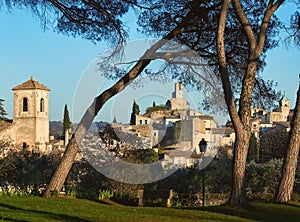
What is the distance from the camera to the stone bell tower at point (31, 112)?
5770 cm

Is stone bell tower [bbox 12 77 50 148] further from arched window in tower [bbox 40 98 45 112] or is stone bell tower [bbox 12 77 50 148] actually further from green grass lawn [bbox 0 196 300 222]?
green grass lawn [bbox 0 196 300 222]

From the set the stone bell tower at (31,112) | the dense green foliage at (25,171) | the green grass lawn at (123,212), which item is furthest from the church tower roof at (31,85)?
the green grass lawn at (123,212)

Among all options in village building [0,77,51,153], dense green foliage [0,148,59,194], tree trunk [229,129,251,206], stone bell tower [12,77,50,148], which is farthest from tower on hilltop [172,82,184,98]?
stone bell tower [12,77,50,148]

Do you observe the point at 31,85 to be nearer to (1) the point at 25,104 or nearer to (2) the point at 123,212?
(1) the point at 25,104

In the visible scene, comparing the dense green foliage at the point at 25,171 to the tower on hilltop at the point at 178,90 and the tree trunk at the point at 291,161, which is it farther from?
the tree trunk at the point at 291,161

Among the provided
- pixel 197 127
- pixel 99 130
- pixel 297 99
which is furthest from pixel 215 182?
pixel 99 130

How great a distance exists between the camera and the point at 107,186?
1484 centimetres

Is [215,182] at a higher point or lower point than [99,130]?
lower

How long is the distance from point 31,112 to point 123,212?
5300cm

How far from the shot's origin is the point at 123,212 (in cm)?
921

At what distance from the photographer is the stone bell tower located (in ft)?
189

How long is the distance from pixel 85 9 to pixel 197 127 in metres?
5.13

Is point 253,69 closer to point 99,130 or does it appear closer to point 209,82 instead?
point 209,82

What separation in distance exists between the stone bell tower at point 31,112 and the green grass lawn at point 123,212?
47578 mm
